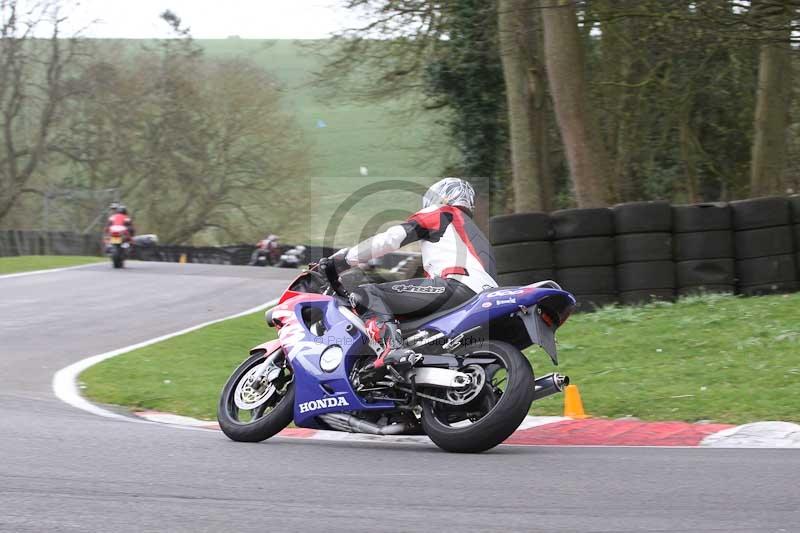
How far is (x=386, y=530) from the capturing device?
4254mm

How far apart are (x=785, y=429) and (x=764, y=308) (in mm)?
4716

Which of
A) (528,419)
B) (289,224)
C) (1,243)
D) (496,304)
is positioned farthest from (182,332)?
(289,224)

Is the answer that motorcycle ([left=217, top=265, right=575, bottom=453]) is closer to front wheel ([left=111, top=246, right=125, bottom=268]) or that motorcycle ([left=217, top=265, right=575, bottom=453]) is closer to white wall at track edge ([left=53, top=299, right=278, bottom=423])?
white wall at track edge ([left=53, top=299, right=278, bottom=423])

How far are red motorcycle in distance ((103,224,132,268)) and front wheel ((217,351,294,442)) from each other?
66.1ft

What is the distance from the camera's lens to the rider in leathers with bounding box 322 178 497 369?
261 inches

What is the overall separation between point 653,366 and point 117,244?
19501mm

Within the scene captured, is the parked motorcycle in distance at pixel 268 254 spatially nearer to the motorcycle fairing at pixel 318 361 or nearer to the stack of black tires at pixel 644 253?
the stack of black tires at pixel 644 253

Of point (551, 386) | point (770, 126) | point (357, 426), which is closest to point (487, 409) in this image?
point (551, 386)

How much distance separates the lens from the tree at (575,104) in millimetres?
14695

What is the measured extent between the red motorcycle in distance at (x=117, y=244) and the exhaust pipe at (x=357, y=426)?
20.8 meters

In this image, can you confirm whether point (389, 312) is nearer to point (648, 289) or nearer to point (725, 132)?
point (648, 289)

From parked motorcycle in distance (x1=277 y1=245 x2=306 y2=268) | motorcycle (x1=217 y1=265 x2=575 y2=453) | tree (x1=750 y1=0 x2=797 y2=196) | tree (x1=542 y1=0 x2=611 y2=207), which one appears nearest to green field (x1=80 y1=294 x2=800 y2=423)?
motorcycle (x1=217 y1=265 x2=575 y2=453)

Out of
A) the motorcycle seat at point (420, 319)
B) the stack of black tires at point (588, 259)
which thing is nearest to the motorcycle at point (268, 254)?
the stack of black tires at point (588, 259)

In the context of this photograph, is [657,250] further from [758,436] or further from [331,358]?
[331,358]
